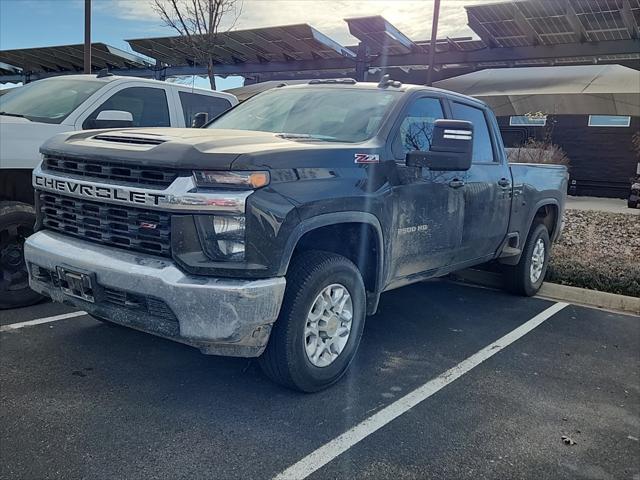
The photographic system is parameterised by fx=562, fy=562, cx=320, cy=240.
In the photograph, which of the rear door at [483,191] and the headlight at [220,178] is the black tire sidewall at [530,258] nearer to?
the rear door at [483,191]

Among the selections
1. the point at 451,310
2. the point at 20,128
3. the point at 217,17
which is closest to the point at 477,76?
the point at 217,17

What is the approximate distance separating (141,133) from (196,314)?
1290 mm

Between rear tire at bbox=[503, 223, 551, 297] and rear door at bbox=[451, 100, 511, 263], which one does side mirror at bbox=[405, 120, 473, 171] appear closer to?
rear door at bbox=[451, 100, 511, 263]

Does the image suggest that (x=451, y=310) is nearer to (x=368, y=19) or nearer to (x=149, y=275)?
(x=149, y=275)

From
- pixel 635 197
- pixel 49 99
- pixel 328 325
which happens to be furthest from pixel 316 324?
pixel 635 197

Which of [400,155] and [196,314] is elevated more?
[400,155]

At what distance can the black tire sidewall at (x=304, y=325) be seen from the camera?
10.6 ft

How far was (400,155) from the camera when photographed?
13.0ft

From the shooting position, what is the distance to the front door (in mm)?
3949

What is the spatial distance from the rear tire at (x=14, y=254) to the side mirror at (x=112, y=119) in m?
0.96

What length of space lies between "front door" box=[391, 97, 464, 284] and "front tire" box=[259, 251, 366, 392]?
555 millimetres

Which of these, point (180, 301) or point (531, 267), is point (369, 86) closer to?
point (180, 301)

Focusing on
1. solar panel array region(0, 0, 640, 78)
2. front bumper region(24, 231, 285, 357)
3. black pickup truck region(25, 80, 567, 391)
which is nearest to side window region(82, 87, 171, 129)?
black pickup truck region(25, 80, 567, 391)

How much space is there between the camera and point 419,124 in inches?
170
